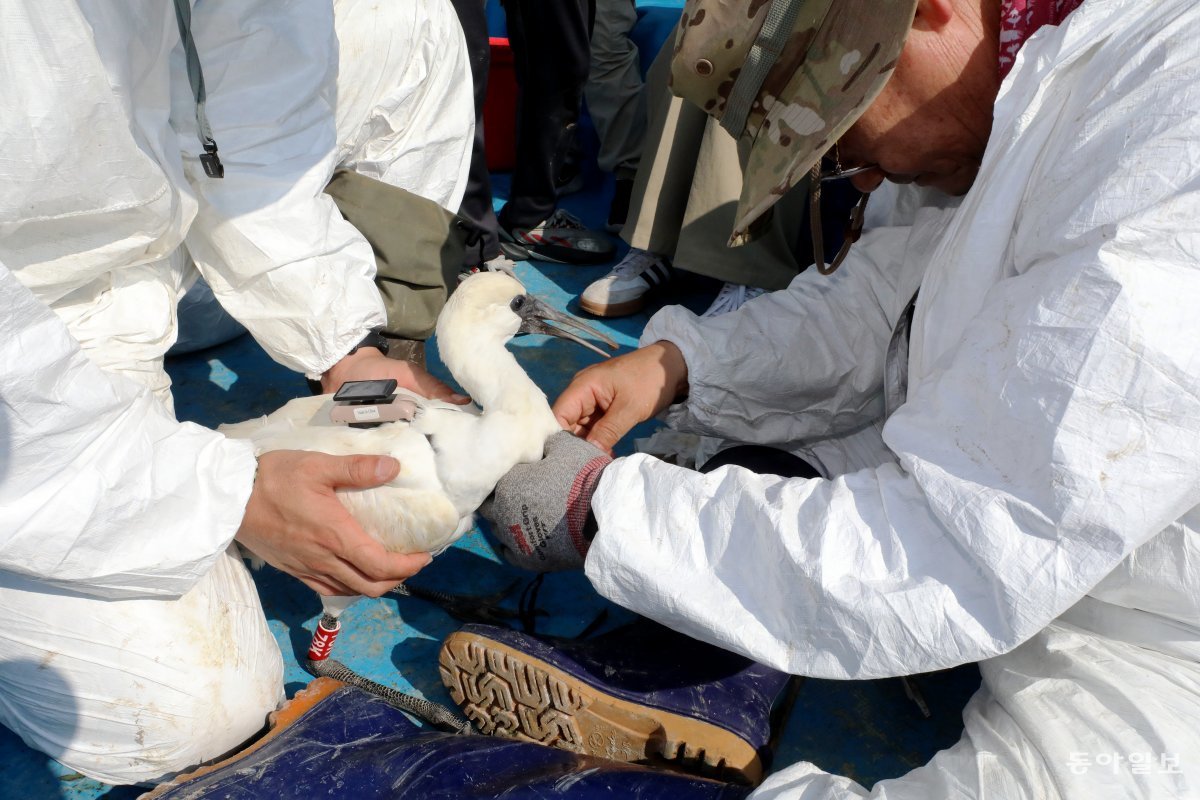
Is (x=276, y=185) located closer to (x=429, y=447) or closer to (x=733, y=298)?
(x=429, y=447)

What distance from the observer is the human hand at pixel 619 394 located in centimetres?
220

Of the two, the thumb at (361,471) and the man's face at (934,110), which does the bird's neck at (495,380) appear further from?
the man's face at (934,110)

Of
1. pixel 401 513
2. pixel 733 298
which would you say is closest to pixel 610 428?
pixel 401 513

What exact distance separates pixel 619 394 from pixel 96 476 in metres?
1.18

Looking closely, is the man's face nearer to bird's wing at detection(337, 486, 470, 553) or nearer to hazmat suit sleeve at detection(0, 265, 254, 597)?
bird's wing at detection(337, 486, 470, 553)

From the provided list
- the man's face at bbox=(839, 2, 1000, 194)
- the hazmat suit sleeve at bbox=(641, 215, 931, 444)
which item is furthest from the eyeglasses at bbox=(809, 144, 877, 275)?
the hazmat suit sleeve at bbox=(641, 215, 931, 444)

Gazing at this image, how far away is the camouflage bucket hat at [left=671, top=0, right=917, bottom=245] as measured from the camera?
151cm

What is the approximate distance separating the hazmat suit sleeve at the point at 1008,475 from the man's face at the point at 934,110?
17 cm

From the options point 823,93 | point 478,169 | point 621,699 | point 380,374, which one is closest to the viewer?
point 823,93

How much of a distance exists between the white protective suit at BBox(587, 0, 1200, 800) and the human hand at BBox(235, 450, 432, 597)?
525 mm

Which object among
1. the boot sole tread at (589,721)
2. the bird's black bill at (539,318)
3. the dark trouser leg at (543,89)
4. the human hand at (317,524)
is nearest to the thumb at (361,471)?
the human hand at (317,524)

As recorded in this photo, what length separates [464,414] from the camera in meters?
2.15

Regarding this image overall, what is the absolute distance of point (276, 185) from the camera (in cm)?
211

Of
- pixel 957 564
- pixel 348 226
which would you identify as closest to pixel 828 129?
pixel 957 564
